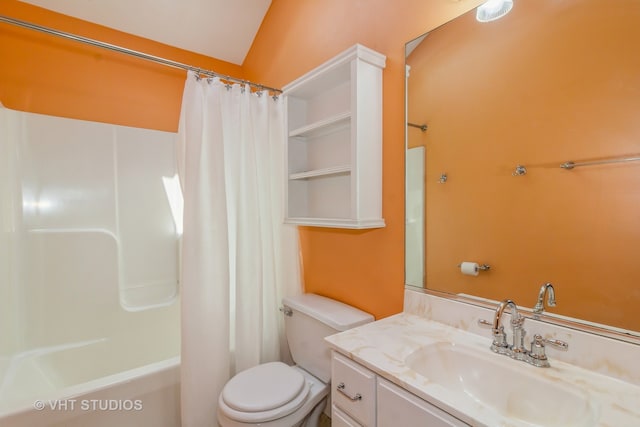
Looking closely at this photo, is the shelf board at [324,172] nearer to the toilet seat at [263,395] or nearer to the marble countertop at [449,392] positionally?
the marble countertop at [449,392]

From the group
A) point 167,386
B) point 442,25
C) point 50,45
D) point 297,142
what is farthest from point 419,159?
point 50,45

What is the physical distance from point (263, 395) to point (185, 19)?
2.46m

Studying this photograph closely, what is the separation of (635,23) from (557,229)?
595mm

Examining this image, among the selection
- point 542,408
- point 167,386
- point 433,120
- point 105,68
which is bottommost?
point 167,386

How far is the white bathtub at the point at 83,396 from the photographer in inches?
49.0

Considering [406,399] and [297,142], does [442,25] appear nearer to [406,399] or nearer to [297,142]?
[297,142]

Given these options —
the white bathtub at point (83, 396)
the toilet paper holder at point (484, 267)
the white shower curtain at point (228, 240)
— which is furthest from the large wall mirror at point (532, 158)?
the white bathtub at point (83, 396)

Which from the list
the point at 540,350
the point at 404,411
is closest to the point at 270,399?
the point at 404,411

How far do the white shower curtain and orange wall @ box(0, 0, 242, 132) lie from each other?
36.1 inches

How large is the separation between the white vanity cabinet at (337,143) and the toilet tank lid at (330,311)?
45 cm

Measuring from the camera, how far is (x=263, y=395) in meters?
1.34

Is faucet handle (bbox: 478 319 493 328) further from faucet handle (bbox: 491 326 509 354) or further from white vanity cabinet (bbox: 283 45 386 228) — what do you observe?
white vanity cabinet (bbox: 283 45 386 228)

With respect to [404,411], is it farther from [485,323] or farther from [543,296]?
[543,296]

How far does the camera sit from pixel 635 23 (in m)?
0.84
